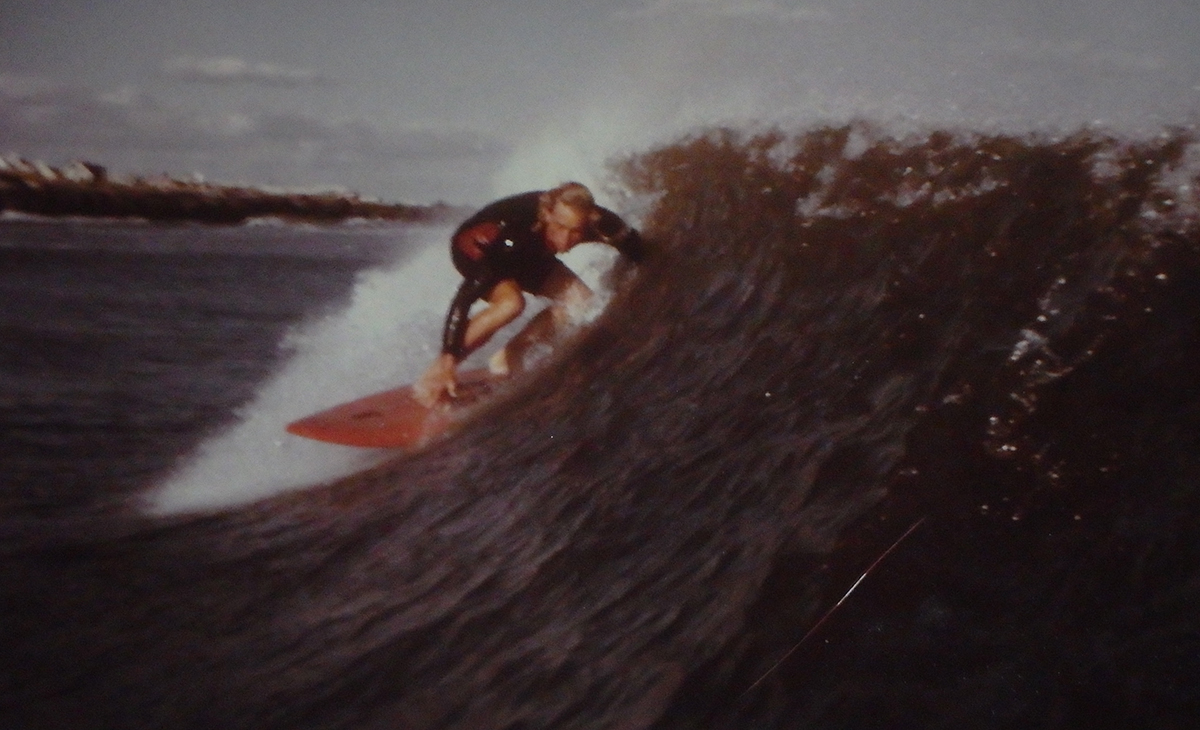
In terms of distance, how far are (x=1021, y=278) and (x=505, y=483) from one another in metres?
2.32

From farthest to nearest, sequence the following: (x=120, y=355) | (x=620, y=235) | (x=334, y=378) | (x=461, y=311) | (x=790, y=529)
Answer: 1. (x=120, y=355)
2. (x=334, y=378)
3. (x=620, y=235)
4. (x=461, y=311)
5. (x=790, y=529)

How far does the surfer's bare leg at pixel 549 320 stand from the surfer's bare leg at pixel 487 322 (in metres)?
0.25

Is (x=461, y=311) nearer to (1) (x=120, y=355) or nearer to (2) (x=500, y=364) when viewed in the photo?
(2) (x=500, y=364)

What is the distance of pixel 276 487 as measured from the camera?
5.16 meters

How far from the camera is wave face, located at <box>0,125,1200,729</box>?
→ 7.71 ft

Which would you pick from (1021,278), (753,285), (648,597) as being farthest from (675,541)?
(753,285)

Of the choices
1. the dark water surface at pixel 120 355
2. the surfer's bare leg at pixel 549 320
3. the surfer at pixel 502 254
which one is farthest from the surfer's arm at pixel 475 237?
the dark water surface at pixel 120 355

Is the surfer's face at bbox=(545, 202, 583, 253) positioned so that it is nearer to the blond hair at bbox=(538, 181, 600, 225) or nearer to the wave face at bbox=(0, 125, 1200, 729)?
the blond hair at bbox=(538, 181, 600, 225)

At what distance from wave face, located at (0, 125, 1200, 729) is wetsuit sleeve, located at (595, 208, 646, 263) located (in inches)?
25.2

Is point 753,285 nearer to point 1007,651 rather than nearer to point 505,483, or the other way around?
point 505,483

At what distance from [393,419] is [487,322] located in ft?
2.46

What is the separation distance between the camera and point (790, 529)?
294 centimetres

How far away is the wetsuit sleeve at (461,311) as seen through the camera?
17.0 ft

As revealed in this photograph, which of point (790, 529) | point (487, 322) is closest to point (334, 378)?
point (487, 322)
